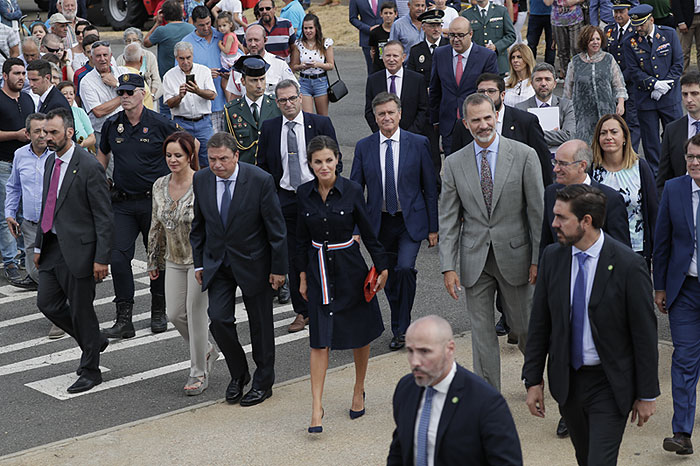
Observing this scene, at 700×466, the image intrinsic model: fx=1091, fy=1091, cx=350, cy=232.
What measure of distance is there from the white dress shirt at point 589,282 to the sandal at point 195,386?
390 centimetres

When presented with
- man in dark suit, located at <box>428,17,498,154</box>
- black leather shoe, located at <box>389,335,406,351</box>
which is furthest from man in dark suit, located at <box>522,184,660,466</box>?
man in dark suit, located at <box>428,17,498,154</box>

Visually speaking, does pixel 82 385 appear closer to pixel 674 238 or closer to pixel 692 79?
pixel 674 238

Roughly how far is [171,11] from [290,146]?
294 inches

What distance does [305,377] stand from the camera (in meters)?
9.14

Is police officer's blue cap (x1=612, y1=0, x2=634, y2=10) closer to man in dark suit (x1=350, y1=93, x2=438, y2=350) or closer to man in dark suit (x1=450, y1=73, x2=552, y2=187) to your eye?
man in dark suit (x1=450, y1=73, x2=552, y2=187)

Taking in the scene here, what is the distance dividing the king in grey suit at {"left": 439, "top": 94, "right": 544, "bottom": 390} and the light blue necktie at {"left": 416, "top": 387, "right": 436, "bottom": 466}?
3.06 m

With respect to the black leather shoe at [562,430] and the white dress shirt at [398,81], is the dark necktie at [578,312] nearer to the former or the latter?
the black leather shoe at [562,430]

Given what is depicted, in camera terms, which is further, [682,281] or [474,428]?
[682,281]

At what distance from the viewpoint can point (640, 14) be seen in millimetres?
13719

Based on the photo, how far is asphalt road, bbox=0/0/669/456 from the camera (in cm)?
848

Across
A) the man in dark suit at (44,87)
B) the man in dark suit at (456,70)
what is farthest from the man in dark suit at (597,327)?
the man in dark suit at (44,87)

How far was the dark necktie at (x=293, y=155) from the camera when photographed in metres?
10.1

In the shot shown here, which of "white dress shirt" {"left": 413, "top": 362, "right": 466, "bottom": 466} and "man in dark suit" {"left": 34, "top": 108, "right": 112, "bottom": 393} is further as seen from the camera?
"man in dark suit" {"left": 34, "top": 108, "right": 112, "bottom": 393}

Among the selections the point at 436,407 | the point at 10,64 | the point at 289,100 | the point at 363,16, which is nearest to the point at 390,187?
the point at 289,100
